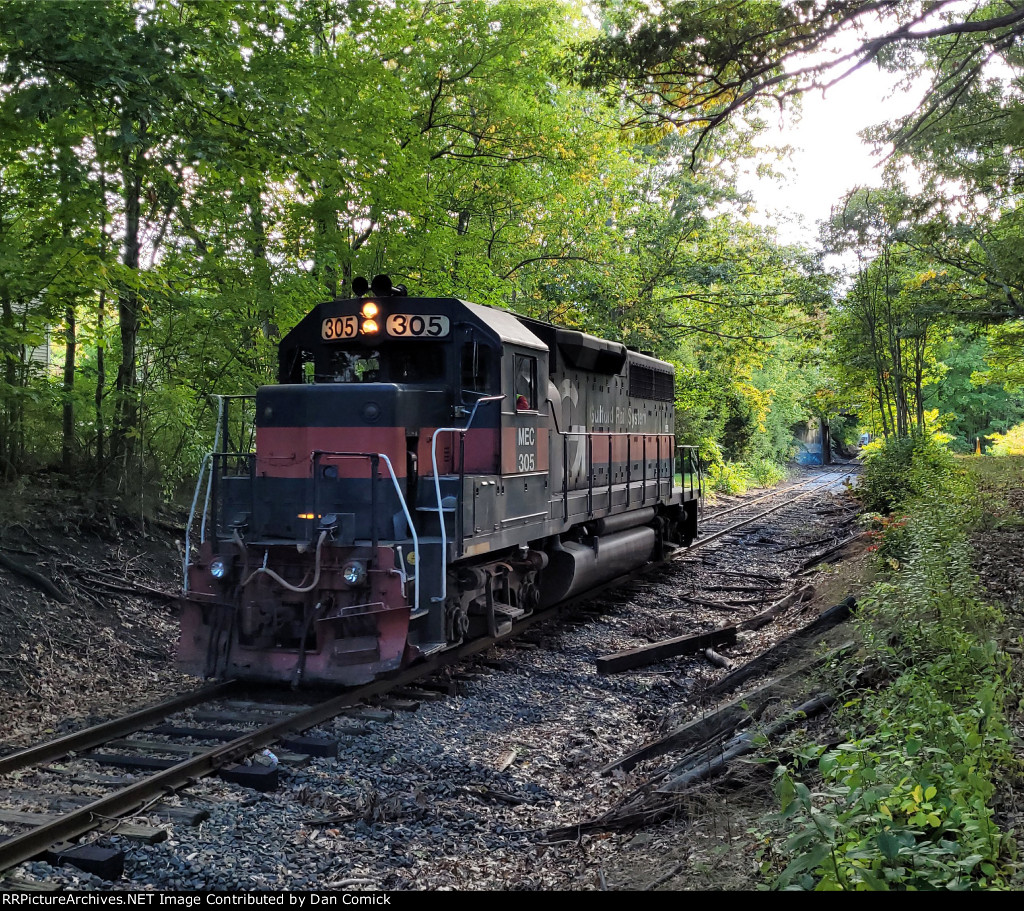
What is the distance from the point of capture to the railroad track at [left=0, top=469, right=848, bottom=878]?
3.93 meters

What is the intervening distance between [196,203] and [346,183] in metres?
1.70

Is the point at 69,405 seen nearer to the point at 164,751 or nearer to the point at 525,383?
the point at 525,383

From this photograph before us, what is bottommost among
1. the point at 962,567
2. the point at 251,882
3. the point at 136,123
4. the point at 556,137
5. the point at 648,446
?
the point at 251,882

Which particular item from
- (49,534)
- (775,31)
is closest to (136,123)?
(49,534)

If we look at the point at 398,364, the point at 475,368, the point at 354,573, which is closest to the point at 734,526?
the point at 475,368

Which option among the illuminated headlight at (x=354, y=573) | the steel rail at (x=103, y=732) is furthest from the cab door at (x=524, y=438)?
the steel rail at (x=103, y=732)

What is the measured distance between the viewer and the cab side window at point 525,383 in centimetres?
795

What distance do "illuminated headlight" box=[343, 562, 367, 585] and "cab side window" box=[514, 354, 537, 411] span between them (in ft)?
8.18

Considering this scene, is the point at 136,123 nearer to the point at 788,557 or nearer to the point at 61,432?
the point at 61,432

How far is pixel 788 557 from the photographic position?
14.5 metres

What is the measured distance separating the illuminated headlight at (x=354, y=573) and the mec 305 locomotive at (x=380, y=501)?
0.02 m

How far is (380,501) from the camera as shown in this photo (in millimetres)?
6727

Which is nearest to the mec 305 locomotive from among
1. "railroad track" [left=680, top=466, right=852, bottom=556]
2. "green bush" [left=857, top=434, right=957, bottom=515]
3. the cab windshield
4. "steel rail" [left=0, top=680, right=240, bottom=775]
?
the cab windshield

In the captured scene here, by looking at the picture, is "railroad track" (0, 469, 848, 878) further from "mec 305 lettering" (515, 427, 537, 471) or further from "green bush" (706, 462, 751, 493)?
"green bush" (706, 462, 751, 493)
